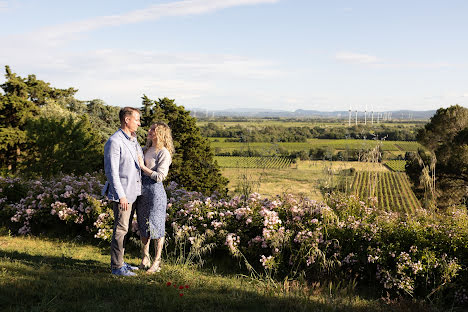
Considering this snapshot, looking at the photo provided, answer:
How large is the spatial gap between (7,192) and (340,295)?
7.14m

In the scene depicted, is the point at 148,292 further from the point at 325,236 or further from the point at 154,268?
the point at 325,236

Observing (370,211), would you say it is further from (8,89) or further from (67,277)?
(8,89)

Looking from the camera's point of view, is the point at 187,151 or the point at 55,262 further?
the point at 187,151

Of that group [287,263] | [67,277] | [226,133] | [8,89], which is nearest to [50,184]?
[67,277]

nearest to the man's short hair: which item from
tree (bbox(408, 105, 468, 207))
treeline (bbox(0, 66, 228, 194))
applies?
treeline (bbox(0, 66, 228, 194))

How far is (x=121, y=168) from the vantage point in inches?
157

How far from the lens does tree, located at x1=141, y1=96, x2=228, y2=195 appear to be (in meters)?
26.7

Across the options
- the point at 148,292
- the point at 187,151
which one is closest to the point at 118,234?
the point at 148,292

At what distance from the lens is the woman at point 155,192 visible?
4207 mm

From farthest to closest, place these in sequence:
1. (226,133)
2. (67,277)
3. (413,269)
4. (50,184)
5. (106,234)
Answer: (226,133) < (50,184) < (106,234) < (413,269) < (67,277)

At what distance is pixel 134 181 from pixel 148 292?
4.32 ft

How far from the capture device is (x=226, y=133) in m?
62.3

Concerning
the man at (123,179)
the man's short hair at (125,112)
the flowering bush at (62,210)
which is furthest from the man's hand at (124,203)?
the flowering bush at (62,210)

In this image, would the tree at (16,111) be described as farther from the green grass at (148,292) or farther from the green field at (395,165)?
the green field at (395,165)
